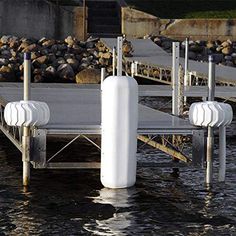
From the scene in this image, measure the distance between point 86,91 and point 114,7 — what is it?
23.4m

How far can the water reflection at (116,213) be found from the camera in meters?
14.8

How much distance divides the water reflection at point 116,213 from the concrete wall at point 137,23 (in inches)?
1108

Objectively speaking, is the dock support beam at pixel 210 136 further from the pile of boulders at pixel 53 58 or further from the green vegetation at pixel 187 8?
the green vegetation at pixel 187 8

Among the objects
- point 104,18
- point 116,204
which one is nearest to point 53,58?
point 104,18

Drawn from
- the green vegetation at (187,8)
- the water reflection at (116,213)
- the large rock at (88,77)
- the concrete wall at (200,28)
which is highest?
the green vegetation at (187,8)

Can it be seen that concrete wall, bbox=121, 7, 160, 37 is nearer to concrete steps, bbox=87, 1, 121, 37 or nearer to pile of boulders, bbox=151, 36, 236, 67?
concrete steps, bbox=87, 1, 121, 37

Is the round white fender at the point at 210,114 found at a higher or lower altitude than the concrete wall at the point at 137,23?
lower

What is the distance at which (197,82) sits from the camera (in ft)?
94.3

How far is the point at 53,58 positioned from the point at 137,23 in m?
5.01

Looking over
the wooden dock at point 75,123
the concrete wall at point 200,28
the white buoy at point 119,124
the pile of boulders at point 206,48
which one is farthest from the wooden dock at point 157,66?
the white buoy at point 119,124

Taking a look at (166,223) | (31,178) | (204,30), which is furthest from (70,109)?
(204,30)

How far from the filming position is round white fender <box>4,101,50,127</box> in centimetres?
1634

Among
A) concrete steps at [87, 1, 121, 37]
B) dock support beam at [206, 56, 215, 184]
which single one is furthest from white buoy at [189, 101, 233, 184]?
concrete steps at [87, 1, 121, 37]

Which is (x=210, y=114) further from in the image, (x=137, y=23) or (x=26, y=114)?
(x=137, y=23)
